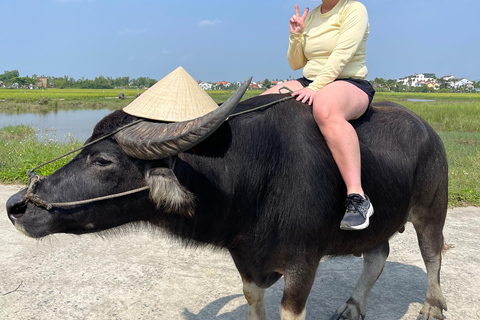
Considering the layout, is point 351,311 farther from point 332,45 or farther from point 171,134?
point 171,134

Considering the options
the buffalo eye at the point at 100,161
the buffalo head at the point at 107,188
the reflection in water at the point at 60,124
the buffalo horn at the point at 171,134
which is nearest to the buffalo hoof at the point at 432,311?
the buffalo head at the point at 107,188

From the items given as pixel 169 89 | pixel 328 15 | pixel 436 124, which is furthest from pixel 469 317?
pixel 436 124

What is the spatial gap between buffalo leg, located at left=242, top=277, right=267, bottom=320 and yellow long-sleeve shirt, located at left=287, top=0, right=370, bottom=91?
4.26ft

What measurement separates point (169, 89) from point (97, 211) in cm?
72

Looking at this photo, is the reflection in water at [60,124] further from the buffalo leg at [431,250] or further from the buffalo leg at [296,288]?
the buffalo leg at [296,288]

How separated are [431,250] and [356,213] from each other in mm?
1232

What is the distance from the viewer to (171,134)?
72.9 inches

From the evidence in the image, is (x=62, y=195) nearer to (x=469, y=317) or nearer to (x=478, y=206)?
(x=469, y=317)

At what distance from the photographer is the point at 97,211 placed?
80.8 inches

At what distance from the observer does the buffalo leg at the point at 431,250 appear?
9.98 feet

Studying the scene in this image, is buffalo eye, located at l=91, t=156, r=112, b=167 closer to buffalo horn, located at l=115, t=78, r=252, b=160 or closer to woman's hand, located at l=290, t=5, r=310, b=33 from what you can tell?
buffalo horn, located at l=115, t=78, r=252, b=160

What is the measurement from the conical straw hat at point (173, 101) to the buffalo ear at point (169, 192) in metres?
0.29

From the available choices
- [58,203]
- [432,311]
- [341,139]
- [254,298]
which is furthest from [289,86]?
[432,311]

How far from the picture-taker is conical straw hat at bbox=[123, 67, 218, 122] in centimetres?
208
